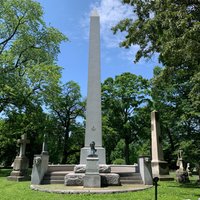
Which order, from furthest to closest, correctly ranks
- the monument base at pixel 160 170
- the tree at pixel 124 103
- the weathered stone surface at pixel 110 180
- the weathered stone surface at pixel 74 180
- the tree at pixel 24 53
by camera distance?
the tree at pixel 124 103
the tree at pixel 24 53
the monument base at pixel 160 170
the weathered stone surface at pixel 110 180
the weathered stone surface at pixel 74 180

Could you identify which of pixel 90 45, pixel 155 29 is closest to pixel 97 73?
pixel 90 45

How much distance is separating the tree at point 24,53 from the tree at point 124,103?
11.6m

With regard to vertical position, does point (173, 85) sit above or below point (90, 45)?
above

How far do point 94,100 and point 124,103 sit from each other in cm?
1921

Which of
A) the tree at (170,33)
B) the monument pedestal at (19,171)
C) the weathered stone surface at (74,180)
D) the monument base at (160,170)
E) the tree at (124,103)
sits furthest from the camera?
the tree at (124,103)

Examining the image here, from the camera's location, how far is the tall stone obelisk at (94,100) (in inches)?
527

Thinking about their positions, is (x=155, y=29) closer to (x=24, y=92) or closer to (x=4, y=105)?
(x=24, y=92)

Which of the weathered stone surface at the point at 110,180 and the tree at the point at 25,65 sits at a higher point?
the tree at the point at 25,65

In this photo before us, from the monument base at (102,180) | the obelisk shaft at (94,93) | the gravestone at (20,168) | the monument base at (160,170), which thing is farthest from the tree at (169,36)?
the gravestone at (20,168)

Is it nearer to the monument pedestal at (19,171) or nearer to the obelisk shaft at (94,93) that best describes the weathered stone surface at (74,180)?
the obelisk shaft at (94,93)

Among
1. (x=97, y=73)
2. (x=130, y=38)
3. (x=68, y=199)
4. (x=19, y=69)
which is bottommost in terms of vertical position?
(x=68, y=199)

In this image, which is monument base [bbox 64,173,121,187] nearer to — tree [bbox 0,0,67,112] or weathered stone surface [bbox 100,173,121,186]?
weathered stone surface [bbox 100,173,121,186]

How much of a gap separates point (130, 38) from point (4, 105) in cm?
1274

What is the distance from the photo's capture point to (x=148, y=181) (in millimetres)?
11258
